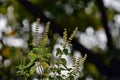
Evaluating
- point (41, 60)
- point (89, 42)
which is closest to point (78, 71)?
point (41, 60)

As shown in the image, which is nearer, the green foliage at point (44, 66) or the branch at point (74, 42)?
the green foliage at point (44, 66)

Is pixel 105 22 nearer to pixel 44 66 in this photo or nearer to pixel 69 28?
pixel 69 28

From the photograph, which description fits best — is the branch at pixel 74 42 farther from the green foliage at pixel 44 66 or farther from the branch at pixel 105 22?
the green foliage at pixel 44 66

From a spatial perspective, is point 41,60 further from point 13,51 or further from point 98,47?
point 98,47

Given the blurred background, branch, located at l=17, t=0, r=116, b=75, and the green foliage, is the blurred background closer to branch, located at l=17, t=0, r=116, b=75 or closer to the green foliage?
branch, located at l=17, t=0, r=116, b=75

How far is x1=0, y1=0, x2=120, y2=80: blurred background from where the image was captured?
8812 millimetres

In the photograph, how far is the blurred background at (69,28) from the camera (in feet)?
28.9

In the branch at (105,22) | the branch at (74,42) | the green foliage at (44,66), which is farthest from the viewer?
the branch at (105,22)

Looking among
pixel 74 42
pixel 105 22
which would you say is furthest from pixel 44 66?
pixel 105 22

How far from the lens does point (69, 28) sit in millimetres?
9562

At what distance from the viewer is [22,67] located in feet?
13.3

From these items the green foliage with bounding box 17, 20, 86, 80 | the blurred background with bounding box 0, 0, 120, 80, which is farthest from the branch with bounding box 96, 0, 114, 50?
the green foliage with bounding box 17, 20, 86, 80

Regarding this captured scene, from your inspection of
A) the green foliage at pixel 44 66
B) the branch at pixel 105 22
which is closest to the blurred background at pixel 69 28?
the branch at pixel 105 22

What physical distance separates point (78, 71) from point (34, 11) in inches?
163
